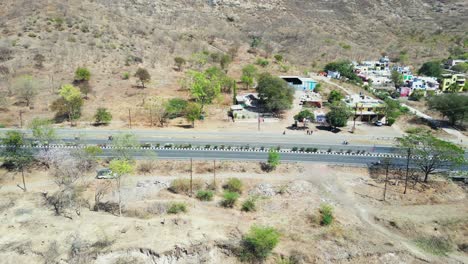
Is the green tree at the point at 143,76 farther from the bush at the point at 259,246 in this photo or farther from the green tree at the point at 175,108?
the bush at the point at 259,246

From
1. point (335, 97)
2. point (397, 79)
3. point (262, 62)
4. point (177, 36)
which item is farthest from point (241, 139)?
point (177, 36)

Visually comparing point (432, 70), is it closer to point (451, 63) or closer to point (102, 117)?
point (451, 63)

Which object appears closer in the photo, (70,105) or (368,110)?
(70,105)

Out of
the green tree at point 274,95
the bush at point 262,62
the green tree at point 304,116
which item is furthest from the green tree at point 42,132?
the bush at point 262,62

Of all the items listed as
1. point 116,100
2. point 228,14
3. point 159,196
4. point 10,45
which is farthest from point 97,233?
point 228,14

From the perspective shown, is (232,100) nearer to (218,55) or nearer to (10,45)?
(218,55)

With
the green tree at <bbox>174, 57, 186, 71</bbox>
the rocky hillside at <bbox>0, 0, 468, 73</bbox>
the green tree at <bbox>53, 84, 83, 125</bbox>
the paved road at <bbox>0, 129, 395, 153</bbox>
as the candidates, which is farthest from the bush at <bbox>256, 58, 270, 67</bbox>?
the green tree at <bbox>53, 84, 83, 125</bbox>
